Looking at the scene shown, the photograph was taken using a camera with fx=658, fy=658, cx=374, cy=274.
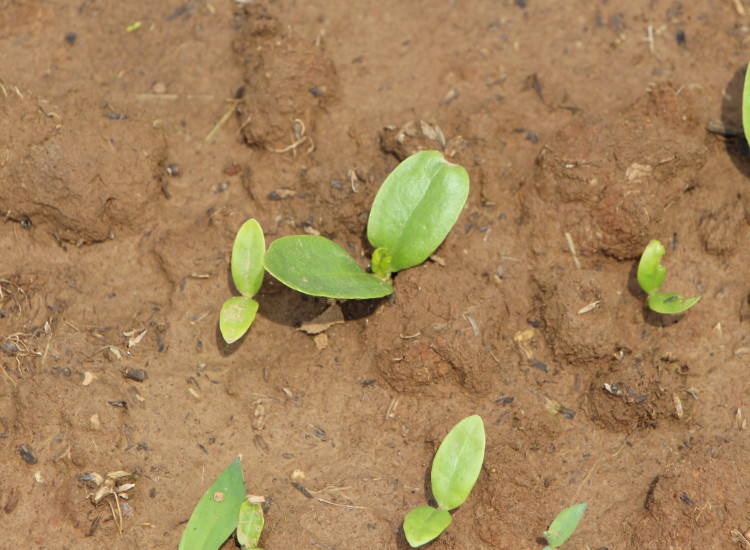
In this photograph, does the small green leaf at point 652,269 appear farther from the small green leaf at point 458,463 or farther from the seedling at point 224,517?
the seedling at point 224,517

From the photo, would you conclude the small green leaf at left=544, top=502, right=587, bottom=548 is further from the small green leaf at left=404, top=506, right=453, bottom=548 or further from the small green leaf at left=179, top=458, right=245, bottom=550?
the small green leaf at left=179, top=458, right=245, bottom=550

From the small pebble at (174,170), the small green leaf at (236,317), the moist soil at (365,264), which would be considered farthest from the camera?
the small pebble at (174,170)

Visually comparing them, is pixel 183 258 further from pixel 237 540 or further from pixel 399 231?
pixel 237 540

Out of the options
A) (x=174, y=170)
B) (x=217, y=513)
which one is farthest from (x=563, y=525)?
(x=174, y=170)

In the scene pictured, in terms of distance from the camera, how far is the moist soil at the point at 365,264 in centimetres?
246

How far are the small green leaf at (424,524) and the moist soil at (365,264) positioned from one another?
0.13 m

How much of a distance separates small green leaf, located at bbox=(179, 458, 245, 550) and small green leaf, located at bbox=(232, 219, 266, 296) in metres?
0.70

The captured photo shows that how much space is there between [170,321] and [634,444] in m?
1.90

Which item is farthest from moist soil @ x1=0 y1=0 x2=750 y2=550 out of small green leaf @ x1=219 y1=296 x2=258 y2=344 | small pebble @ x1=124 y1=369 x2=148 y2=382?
small green leaf @ x1=219 y1=296 x2=258 y2=344

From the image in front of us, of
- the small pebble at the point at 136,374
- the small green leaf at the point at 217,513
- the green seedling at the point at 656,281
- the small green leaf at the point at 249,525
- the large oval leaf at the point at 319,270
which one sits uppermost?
the large oval leaf at the point at 319,270

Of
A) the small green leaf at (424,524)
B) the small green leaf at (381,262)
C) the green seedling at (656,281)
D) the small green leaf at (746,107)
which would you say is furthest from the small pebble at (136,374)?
the small green leaf at (746,107)

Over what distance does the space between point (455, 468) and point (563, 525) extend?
0.43 meters

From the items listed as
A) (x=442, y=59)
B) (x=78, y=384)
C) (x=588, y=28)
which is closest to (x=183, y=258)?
(x=78, y=384)

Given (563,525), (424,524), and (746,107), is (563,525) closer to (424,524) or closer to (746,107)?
(424,524)
